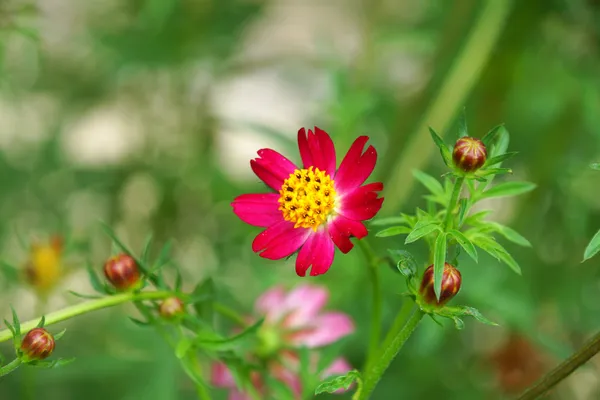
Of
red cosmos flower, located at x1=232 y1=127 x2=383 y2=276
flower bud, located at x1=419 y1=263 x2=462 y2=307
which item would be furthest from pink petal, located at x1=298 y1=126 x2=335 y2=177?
flower bud, located at x1=419 y1=263 x2=462 y2=307

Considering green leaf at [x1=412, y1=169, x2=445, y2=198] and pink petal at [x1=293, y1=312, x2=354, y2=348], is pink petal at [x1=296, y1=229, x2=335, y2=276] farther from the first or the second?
pink petal at [x1=293, y1=312, x2=354, y2=348]

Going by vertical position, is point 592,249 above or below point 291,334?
above

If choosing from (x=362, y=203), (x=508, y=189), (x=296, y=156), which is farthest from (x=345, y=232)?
(x=296, y=156)


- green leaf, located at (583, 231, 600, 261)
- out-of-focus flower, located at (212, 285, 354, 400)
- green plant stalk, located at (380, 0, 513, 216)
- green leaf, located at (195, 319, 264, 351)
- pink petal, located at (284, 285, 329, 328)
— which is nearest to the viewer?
green leaf, located at (583, 231, 600, 261)

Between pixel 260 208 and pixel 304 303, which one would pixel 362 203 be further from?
pixel 304 303

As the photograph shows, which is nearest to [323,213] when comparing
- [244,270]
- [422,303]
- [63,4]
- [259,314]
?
[422,303]

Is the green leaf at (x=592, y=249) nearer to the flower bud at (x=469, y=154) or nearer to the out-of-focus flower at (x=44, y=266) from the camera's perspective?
the flower bud at (x=469, y=154)

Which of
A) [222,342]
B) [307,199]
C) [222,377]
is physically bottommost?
[222,377]
